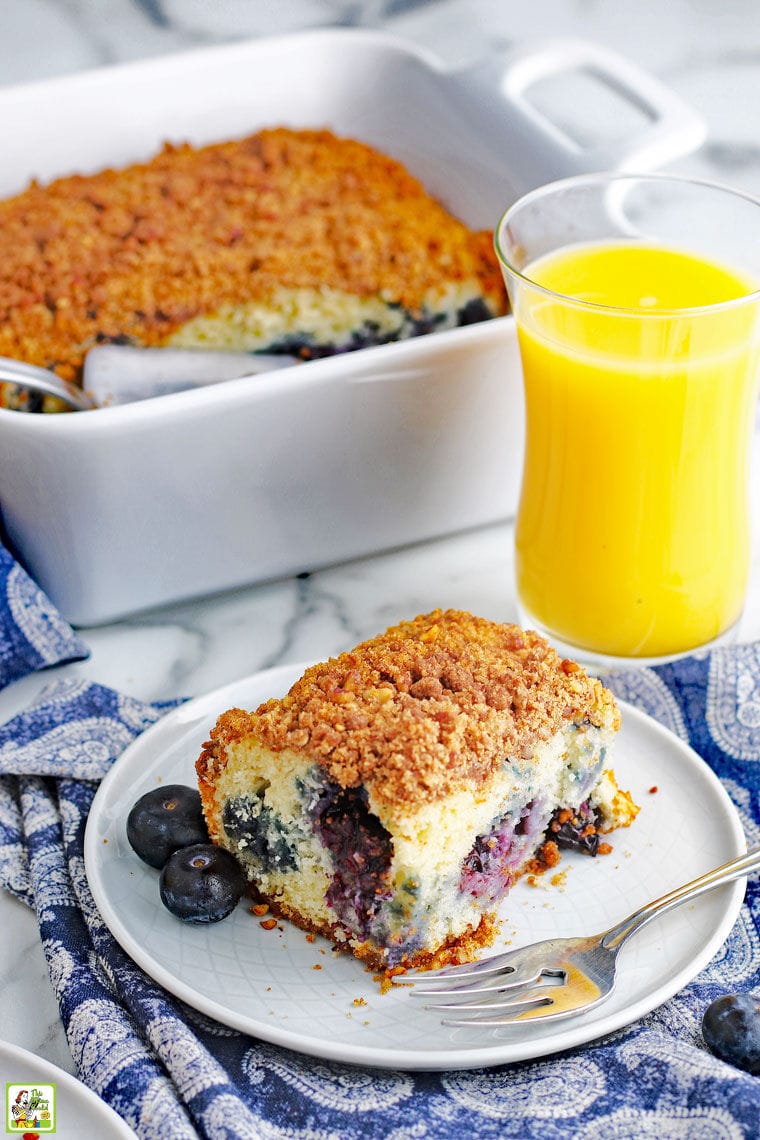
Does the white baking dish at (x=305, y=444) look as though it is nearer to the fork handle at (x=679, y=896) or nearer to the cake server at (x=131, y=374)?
the cake server at (x=131, y=374)

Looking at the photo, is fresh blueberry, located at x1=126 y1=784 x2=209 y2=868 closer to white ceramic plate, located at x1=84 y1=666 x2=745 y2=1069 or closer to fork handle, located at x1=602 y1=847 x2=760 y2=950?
white ceramic plate, located at x1=84 y1=666 x2=745 y2=1069

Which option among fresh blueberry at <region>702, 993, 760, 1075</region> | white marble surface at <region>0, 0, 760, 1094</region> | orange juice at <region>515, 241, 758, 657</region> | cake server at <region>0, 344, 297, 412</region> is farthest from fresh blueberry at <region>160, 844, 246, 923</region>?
cake server at <region>0, 344, 297, 412</region>

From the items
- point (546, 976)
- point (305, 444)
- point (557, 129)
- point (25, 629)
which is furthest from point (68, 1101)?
point (557, 129)

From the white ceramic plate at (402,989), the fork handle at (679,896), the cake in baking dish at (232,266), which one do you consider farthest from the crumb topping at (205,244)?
the fork handle at (679,896)

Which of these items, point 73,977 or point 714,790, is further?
point 714,790

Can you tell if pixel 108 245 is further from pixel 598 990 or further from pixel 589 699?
pixel 598 990

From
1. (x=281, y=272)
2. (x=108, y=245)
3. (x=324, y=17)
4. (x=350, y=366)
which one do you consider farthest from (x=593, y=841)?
(x=324, y=17)
